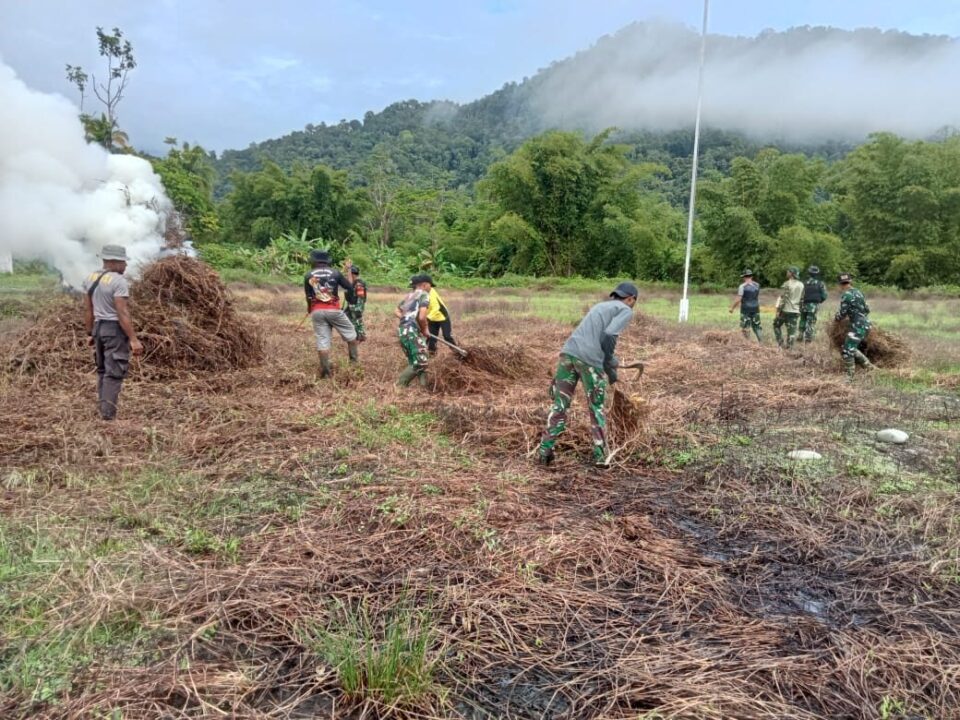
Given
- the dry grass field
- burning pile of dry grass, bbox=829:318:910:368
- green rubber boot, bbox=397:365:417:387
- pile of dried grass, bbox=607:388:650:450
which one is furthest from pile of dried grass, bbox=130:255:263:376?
burning pile of dry grass, bbox=829:318:910:368

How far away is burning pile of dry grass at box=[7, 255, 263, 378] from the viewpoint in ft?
22.9

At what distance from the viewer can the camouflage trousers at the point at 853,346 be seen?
27.6 ft

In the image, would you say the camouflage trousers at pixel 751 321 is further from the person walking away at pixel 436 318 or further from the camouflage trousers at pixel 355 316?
the camouflage trousers at pixel 355 316

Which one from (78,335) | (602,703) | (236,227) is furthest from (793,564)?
(236,227)

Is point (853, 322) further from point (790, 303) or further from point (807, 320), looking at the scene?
point (807, 320)

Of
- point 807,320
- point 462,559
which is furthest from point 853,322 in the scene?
point 462,559

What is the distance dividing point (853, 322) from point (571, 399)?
5.70 metres

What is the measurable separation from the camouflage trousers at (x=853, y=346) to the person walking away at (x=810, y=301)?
6.08 feet

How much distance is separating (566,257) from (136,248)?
2619cm

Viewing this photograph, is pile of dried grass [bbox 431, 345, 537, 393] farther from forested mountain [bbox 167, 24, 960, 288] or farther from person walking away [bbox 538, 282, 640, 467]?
forested mountain [bbox 167, 24, 960, 288]

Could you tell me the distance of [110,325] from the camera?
5258 millimetres

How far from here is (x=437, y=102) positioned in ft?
430

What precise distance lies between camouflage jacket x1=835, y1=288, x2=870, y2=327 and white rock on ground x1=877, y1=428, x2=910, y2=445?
3.22 metres

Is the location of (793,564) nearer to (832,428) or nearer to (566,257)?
(832,428)
